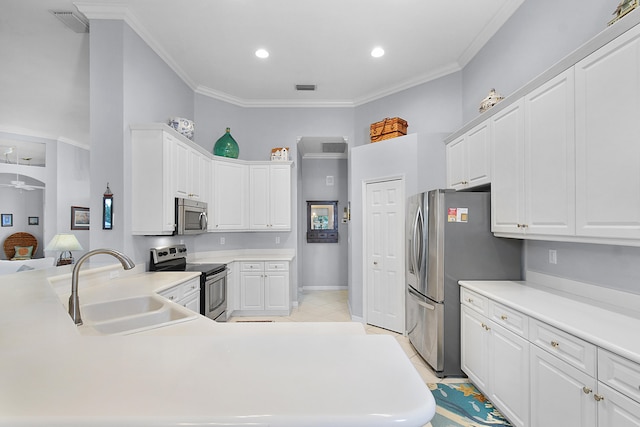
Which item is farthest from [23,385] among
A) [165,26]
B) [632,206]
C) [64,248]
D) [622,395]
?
[64,248]

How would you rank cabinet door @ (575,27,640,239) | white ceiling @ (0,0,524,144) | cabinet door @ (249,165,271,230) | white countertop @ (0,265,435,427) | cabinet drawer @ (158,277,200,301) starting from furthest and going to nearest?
cabinet door @ (249,165,271,230)
white ceiling @ (0,0,524,144)
cabinet drawer @ (158,277,200,301)
cabinet door @ (575,27,640,239)
white countertop @ (0,265,435,427)

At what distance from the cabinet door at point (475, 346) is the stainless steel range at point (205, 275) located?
2594 millimetres

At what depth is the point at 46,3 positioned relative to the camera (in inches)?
104

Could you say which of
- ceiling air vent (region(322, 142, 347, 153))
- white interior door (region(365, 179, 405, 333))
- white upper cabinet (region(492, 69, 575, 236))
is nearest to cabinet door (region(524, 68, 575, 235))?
white upper cabinet (region(492, 69, 575, 236))

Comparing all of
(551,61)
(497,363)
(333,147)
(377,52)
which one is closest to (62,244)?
(333,147)

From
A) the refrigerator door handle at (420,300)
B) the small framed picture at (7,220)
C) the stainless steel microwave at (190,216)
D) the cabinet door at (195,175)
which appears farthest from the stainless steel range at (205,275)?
the small framed picture at (7,220)

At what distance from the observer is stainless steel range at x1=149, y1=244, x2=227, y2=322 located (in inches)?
123

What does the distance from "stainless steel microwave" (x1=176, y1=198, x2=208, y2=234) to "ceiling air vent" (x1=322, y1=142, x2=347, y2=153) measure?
264 centimetres

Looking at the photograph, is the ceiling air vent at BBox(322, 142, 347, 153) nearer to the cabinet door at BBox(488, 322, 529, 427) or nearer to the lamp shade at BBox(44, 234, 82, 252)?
the cabinet door at BBox(488, 322, 529, 427)

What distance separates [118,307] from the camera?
6.65 feet

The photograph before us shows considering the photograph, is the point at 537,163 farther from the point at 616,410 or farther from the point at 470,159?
the point at 616,410

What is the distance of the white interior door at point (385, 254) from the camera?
3711 mm

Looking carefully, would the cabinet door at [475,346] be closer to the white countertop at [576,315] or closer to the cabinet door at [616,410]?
the white countertop at [576,315]

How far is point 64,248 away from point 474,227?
17.8 feet
